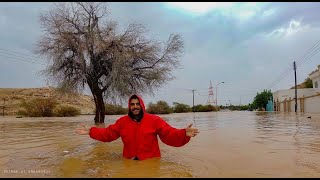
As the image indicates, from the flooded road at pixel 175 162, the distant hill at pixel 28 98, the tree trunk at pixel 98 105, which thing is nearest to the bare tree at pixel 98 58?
the tree trunk at pixel 98 105

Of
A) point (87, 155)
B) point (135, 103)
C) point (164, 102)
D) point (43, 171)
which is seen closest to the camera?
point (43, 171)

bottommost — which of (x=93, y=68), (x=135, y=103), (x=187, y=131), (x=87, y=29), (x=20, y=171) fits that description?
(x=20, y=171)

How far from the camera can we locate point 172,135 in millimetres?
6496

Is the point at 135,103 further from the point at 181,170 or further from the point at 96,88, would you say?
the point at 96,88

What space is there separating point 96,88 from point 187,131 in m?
20.2

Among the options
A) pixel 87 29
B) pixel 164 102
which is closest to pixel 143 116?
pixel 87 29

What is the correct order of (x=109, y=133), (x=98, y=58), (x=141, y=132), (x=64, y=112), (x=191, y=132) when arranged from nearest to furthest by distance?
(x=191, y=132) < (x=141, y=132) < (x=109, y=133) < (x=98, y=58) < (x=64, y=112)

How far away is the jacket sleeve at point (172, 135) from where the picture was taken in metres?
6.40

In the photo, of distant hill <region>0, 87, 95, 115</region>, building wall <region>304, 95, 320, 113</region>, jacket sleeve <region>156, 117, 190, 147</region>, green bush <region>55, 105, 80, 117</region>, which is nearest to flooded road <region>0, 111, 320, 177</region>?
jacket sleeve <region>156, 117, 190, 147</region>

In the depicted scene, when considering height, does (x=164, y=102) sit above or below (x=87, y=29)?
below

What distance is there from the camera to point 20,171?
604cm

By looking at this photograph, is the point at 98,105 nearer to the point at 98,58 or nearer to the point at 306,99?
the point at 98,58

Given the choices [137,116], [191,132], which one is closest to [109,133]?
[137,116]

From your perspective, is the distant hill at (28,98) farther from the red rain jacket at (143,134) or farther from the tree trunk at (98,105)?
Result: the red rain jacket at (143,134)
